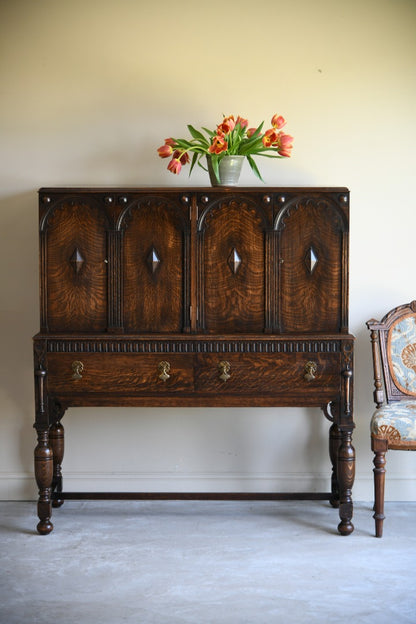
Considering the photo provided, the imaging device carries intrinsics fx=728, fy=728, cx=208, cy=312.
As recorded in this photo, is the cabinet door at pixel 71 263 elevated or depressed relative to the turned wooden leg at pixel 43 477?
elevated

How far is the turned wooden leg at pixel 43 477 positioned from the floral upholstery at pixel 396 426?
1.57 metres

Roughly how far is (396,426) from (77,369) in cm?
153

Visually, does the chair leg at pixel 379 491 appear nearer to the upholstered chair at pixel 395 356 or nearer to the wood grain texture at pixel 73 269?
the upholstered chair at pixel 395 356

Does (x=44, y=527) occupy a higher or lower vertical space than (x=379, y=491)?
lower

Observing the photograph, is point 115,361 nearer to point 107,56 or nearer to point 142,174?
point 142,174

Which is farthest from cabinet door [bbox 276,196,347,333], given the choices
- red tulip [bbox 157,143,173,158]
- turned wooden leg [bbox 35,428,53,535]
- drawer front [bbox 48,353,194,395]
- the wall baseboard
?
turned wooden leg [bbox 35,428,53,535]

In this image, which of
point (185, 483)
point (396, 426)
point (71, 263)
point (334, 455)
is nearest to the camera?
point (396, 426)

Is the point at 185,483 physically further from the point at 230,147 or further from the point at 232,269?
the point at 230,147

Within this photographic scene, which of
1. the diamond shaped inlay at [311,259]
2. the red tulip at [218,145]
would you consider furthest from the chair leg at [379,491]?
the red tulip at [218,145]

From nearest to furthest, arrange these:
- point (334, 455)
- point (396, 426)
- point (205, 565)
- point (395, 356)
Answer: point (205, 565) < point (396, 426) < point (395, 356) < point (334, 455)

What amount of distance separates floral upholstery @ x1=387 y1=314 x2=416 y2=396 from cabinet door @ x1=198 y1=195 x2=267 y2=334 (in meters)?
0.74

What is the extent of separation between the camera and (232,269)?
3.51 meters

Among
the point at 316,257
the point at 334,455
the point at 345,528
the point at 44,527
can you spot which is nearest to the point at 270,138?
the point at 316,257

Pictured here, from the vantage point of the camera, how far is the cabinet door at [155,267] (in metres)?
3.51
